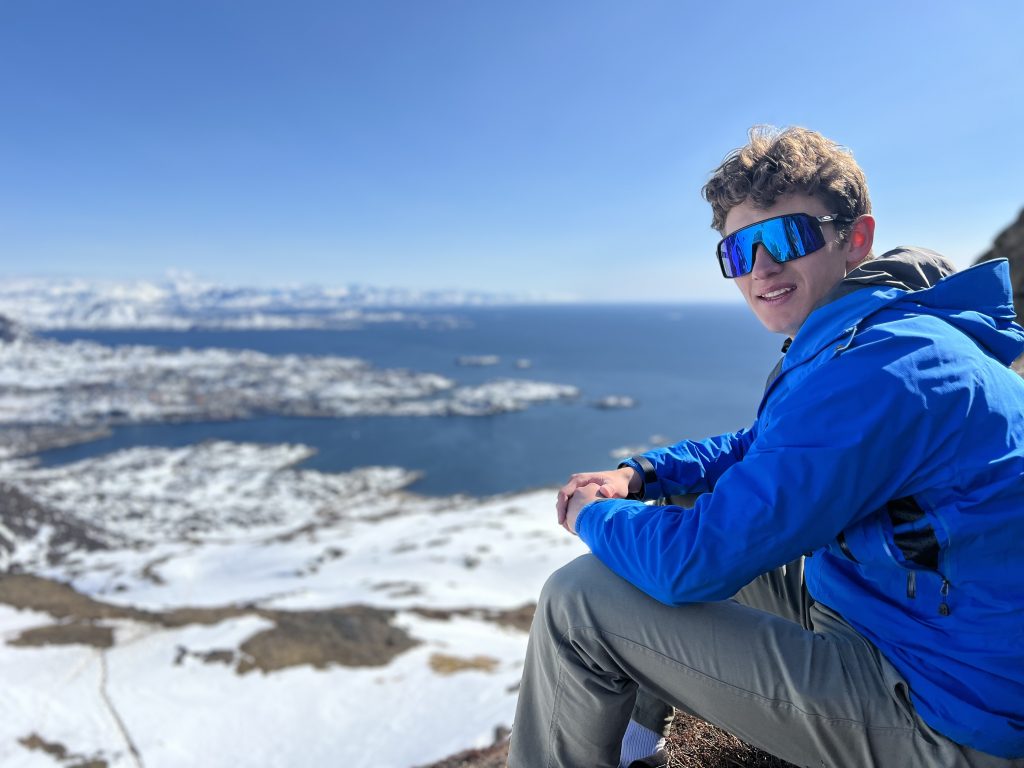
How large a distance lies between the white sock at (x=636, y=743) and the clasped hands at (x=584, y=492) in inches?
47.2

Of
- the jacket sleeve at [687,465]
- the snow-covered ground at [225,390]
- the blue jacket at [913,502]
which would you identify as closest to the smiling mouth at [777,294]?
the blue jacket at [913,502]

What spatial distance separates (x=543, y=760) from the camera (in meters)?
2.67

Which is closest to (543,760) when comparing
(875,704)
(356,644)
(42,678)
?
(875,704)

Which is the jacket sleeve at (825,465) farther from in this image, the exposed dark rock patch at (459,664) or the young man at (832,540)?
the exposed dark rock patch at (459,664)

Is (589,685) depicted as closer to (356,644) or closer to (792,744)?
(792,744)

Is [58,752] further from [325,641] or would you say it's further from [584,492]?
[584,492]

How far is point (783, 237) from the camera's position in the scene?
267cm

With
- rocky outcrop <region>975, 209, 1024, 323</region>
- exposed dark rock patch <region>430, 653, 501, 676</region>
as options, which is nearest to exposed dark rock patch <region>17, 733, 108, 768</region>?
exposed dark rock patch <region>430, 653, 501, 676</region>

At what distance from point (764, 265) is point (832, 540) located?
130 cm

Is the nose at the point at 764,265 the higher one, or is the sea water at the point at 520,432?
the nose at the point at 764,265

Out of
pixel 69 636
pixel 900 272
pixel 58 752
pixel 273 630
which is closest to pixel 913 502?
pixel 900 272

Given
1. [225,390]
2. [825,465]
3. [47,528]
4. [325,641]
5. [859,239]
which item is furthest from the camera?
[225,390]

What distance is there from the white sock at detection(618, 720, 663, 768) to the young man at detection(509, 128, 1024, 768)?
0.44 meters

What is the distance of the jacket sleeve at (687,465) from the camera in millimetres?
3406
